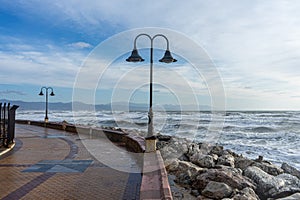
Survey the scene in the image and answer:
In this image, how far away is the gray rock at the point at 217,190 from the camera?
5.93 metres

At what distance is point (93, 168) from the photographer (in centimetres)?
791

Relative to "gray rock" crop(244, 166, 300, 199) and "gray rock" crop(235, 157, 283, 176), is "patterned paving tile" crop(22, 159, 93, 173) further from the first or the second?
"gray rock" crop(235, 157, 283, 176)

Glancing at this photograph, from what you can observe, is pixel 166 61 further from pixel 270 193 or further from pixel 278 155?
pixel 278 155

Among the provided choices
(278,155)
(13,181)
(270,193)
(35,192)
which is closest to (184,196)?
(270,193)

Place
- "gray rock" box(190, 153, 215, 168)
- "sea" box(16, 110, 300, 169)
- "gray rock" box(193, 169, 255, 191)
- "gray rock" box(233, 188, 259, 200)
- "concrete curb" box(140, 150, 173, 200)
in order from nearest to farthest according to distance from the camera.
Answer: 1. "concrete curb" box(140, 150, 173, 200)
2. "gray rock" box(233, 188, 259, 200)
3. "gray rock" box(193, 169, 255, 191)
4. "gray rock" box(190, 153, 215, 168)
5. "sea" box(16, 110, 300, 169)

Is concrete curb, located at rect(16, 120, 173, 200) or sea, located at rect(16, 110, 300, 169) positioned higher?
concrete curb, located at rect(16, 120, 173, 200)

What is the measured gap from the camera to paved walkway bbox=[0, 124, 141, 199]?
5.55m

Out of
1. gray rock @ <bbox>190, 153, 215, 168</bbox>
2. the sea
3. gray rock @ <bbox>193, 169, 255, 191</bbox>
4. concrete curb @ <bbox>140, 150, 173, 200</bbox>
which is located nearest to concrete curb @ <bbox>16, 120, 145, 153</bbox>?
gray rock @ <bbox>190, 153, 215, 168</bbox>

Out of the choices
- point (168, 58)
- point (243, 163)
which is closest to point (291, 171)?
point (243, 163)

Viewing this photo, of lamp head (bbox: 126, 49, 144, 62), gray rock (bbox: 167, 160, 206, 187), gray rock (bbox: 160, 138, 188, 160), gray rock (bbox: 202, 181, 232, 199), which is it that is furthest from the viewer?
gray rock (bbox: 160, 138, 188, 160)

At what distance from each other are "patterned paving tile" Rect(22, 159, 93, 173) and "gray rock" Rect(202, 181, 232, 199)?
134 inches

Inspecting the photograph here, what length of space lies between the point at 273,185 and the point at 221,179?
1.38 metres

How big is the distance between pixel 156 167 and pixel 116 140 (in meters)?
8.38

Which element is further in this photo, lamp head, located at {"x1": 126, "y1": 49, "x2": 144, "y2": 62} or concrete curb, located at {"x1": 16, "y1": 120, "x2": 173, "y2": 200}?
lamp head, located at {"x1": 126, "y1": 49, "x2": 144, "y2": 62}
